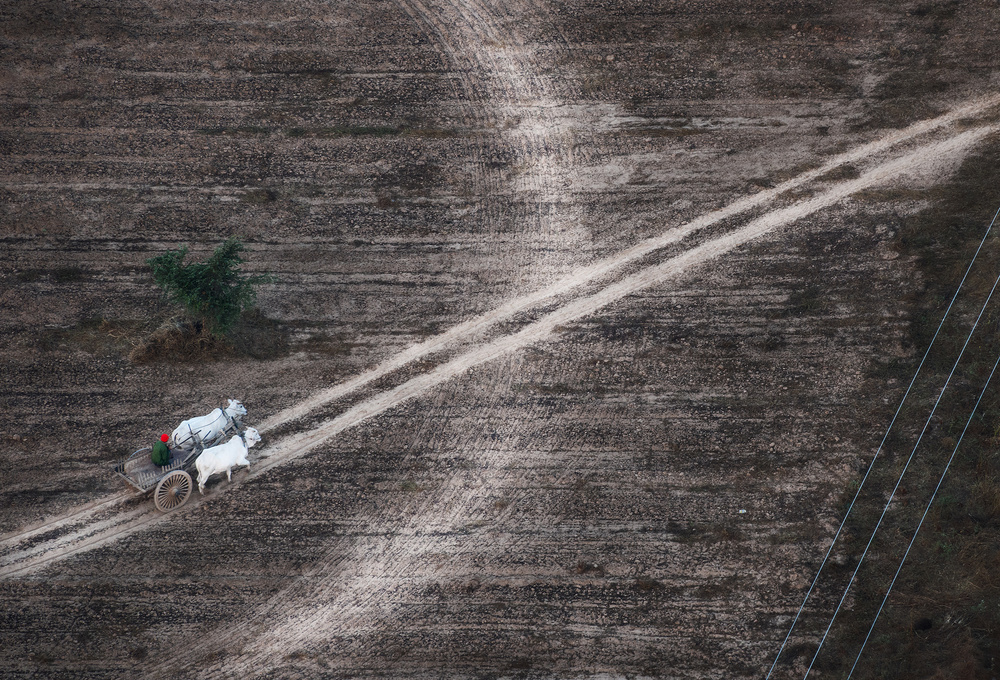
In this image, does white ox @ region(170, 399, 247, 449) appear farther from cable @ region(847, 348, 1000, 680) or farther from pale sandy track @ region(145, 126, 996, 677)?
cable @ region(847, 348, 1000, 680)

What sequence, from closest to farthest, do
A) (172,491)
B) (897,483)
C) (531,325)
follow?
(172,491)
(897,483)
(531,325)

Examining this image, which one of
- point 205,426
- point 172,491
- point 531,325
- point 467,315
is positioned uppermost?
point 467,315

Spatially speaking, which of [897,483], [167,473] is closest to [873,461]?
[897,483]

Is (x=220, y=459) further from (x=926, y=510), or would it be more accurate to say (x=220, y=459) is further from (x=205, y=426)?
(x=926, y=510)

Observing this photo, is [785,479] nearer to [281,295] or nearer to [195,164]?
[281,295]

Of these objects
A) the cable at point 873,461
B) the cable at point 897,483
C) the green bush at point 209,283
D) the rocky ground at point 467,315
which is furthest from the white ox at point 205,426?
the cable at point 897,483

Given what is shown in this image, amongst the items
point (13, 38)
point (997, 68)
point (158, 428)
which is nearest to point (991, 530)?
point (997, 68)
